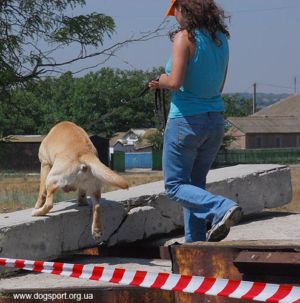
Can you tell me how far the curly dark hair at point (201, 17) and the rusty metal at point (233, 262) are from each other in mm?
1679

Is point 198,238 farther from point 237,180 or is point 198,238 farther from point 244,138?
point 244,138

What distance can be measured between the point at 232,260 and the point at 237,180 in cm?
413

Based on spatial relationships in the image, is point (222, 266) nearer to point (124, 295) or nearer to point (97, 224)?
point (124, 295)

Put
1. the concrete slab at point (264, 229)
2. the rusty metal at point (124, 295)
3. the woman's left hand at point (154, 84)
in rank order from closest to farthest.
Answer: the rusty metal at point (124, 295) < the woman's left hand at point (154, 84) < the concrete slab at point (264, 229)

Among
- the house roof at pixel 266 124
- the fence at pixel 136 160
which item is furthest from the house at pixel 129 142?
the house roof at pixel 266 124

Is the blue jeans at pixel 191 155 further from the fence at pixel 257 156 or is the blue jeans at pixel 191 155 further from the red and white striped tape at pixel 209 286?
the fence at pixel 257 156

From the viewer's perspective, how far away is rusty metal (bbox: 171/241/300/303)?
4.11 metres

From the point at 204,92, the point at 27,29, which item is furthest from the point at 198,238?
the point at 27,29

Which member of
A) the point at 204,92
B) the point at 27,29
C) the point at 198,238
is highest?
the point at 27,29

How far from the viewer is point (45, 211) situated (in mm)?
6723

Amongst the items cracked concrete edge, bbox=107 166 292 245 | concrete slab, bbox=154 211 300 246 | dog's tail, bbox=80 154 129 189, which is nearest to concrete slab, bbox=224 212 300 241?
concrete slab, bbox=154 211 300 246

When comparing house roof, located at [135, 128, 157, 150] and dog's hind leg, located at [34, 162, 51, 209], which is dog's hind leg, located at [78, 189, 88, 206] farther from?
house roof, located at [135, 128, 157, 150]

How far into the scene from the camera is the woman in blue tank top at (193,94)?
538 centimetres

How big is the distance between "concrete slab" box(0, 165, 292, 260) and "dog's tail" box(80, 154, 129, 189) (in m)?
0.39
